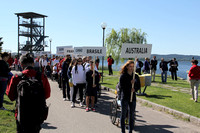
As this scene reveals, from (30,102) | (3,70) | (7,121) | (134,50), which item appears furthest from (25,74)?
(3,70)

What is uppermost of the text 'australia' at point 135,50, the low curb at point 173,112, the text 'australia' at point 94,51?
the text 'australia' at point 94,51

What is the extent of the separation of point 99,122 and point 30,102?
3881mm

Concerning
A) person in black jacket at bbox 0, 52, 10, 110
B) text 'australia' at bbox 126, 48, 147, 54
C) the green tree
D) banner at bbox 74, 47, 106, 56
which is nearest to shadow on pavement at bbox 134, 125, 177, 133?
text 'australia' at bbox 126, 48, 147, 54

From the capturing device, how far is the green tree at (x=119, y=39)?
3882 cm

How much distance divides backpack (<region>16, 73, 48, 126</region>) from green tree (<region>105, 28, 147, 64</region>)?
3508 centimetres

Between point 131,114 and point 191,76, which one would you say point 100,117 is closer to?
point 131,114

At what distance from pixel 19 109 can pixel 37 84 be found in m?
0.49

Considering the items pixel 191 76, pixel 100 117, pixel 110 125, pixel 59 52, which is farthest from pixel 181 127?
pixel 59 52

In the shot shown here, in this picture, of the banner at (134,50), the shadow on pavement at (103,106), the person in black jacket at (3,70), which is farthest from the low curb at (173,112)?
the person in black jacket at (3,70)

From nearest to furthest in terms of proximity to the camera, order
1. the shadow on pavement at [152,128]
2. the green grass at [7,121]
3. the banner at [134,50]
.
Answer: the green grass at [7,121], the shadow on pavement at [152,128], the banner at [134,50]

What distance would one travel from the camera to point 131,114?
5.43 m

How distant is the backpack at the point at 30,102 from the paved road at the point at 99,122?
2.67 meters

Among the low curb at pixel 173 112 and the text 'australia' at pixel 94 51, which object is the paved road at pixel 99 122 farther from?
the text 'australia' at pixel 94 51

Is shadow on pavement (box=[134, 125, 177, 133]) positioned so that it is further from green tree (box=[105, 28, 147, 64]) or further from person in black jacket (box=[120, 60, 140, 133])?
green tree (box=[105, 28, 147, 64])
